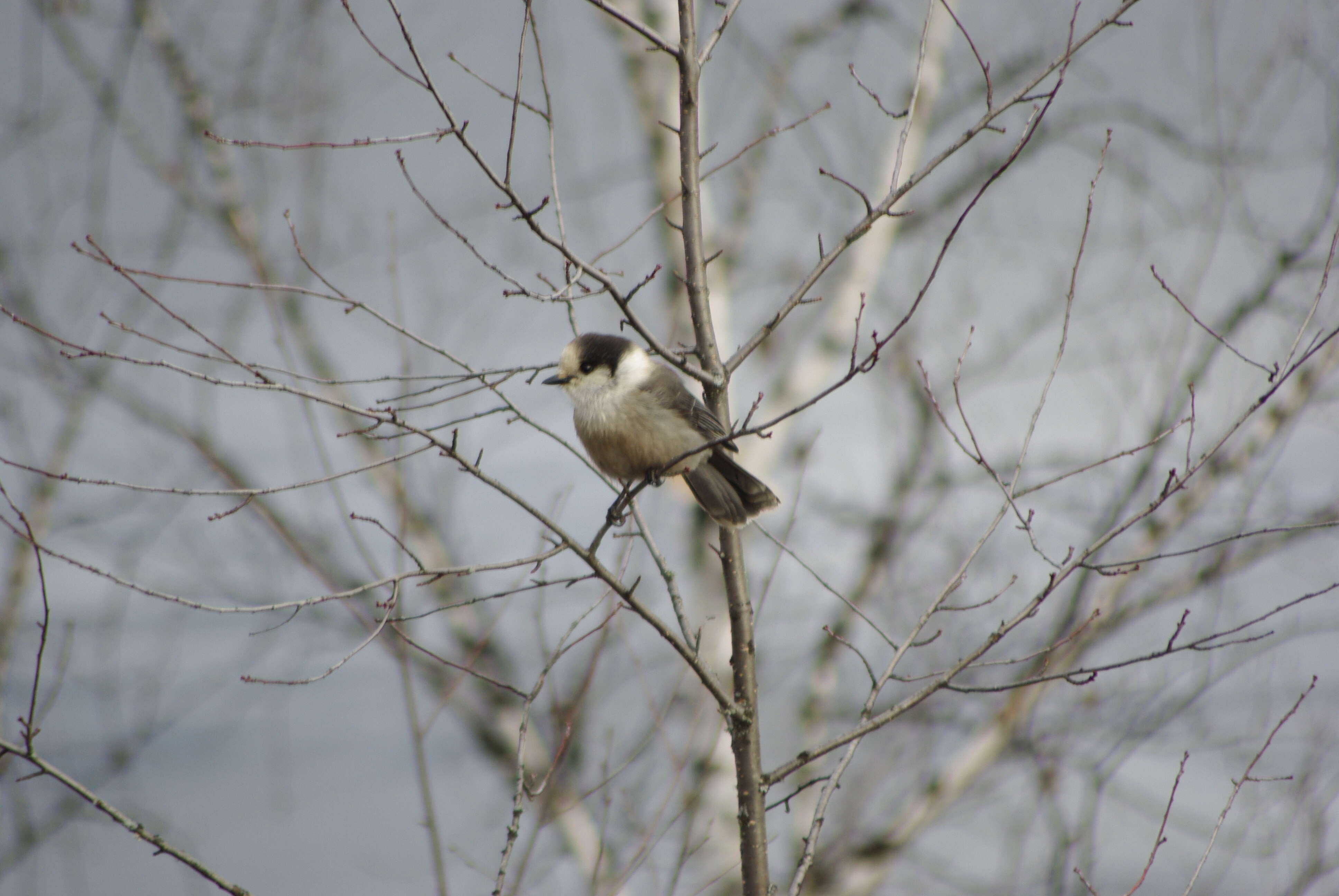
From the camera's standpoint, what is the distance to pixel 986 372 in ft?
19.4

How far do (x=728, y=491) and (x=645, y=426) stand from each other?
311mm

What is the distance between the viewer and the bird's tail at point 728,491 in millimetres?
2686

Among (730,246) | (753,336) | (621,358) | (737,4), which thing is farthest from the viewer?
(730,246)

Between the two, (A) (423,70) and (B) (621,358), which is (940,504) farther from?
(A) (423,70)

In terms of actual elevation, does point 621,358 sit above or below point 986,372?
below

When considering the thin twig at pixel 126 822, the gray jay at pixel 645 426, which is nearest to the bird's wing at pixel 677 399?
the gray jay at pixel 645 426

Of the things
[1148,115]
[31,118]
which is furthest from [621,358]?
[1148,115]

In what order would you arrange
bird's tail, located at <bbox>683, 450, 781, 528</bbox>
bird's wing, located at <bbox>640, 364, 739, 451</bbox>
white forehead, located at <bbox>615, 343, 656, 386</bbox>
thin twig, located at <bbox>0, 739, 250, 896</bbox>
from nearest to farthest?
thin twig, located at <bbox>0, 739, 250, 896</bbox> < bird's tail, located at <bbox>683, 450, 781, 528</bbox> < bird's wing, located at <bbox>640, 364, 739, 451</bbox> < white forehead, located at <bbox>615, 343, 656, 386</bbox>

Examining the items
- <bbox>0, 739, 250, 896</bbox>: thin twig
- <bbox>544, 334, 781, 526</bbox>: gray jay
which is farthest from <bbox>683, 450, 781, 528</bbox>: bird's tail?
<bbox>0, 739, 250, 896</bbox>: thin twig

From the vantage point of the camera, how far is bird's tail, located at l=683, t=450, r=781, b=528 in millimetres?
2686

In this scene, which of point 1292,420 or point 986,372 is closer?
point 1292,420

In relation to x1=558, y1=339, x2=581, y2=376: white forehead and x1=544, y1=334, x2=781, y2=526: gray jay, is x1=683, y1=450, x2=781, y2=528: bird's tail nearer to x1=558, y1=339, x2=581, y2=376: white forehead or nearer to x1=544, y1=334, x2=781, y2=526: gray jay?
x1=544, y1=334, x2=781, y2=526: gray jay

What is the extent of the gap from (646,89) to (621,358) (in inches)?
93.4

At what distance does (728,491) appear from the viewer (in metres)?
2.73
